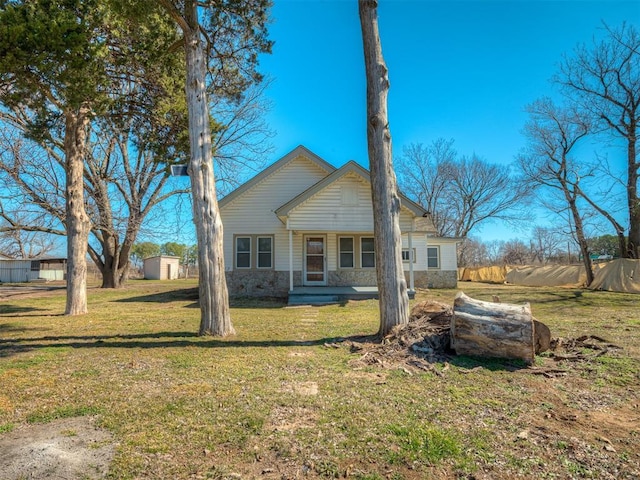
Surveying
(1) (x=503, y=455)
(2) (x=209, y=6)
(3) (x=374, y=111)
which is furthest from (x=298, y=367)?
(2) (x=209, y=6)

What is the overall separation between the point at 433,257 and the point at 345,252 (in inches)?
255

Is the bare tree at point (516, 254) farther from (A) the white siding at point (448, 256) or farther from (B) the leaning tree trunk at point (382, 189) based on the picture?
(B) the leaning tree trunk at point (382, 189)

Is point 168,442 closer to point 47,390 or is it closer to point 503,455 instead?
point 47,390

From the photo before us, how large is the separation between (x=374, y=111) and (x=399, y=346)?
3838mm

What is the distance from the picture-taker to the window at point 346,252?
51.2 ft

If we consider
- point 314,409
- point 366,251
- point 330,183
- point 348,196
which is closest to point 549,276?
point 366,251

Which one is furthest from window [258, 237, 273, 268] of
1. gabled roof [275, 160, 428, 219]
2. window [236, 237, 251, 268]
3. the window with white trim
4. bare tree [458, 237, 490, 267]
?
bare tree [458, 237, 490, 267]

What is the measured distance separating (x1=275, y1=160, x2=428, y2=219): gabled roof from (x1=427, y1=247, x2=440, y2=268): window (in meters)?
7.08

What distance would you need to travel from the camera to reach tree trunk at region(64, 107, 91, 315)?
9695 millimetres

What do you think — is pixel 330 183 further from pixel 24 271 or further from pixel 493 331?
pixel 24 271

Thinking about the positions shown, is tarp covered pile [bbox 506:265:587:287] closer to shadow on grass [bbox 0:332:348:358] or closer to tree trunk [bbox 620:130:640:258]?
tree trunk [bbox 620:130:640:258]

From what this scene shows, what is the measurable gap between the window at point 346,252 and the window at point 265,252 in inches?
115

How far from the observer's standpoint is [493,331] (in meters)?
4.81

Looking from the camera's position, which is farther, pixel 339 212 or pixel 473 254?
pixel 473 254
